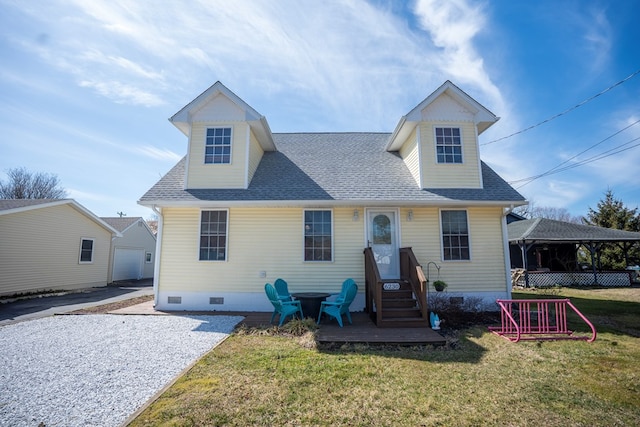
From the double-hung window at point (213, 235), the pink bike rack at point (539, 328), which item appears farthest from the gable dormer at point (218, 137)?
the pink bike rack at point (539, 328)

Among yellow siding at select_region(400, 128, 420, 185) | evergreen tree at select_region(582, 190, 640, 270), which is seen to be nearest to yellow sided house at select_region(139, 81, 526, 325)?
yellow siding at select_region(400, 128, 420, 185)

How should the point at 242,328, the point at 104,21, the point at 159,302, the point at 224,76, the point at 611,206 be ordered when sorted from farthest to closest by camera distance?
the point at 611,206 < the point at 224,76 < the point at 159,302 < the point at 104,21 < the point at 242,328

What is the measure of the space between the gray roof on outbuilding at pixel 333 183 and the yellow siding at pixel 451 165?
0.92 ft

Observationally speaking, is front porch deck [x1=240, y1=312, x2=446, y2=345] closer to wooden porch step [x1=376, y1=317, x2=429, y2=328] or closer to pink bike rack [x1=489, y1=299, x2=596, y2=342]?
wooden porch step [x1=376, y1=317, x2=429, y2=328]

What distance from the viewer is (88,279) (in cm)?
1609

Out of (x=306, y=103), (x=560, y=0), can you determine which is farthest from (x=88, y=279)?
(x=560, y=0)

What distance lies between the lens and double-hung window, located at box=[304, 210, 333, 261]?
9.00 metres

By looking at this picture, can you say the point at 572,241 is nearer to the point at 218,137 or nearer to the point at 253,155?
the point at 253,155

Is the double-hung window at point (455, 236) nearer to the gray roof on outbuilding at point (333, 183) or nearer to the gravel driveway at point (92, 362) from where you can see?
the gray roof on outbuilding at point (333, 183)

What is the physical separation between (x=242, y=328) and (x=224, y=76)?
326 inches

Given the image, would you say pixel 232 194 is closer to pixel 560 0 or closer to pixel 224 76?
pixel 224 76

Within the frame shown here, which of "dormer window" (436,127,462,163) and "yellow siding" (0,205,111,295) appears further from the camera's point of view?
"yellow siding" (0,205,111,295)

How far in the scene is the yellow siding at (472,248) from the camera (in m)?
→ 8.95

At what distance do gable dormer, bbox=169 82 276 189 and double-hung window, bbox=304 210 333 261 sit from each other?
95.1 inches
